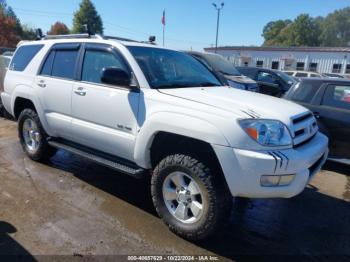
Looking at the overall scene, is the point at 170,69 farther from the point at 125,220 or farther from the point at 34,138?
the point at 34,138

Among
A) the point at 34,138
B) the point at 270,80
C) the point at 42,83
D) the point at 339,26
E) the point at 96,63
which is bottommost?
the point at 34,138

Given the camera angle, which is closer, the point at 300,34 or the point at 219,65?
the point at 219,65

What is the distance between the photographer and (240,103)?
132 inches

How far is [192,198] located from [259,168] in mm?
820

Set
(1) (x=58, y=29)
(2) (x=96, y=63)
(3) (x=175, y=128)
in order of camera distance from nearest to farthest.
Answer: (3) (x=175, y=128)
(2) (x=96, y=63)
(1) (x=58, y=29)

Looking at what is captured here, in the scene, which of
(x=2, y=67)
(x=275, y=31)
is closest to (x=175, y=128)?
(x=2, y=67)

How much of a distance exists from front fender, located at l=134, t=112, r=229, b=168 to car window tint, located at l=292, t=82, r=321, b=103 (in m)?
3.50

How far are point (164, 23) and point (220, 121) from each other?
27001 millimetres

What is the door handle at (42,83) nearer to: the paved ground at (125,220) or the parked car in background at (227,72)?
the paved ground at (125,220)

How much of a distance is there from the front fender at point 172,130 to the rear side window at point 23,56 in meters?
2.78

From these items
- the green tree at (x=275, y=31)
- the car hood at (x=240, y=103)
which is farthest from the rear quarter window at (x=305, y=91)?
the green tree at (x=275, y=31)

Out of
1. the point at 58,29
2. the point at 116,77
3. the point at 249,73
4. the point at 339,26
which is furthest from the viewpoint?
the point at 339,26

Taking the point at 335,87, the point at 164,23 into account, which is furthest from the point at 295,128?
the point at 164,23

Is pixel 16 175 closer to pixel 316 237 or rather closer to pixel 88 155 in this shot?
pixel 88 155
